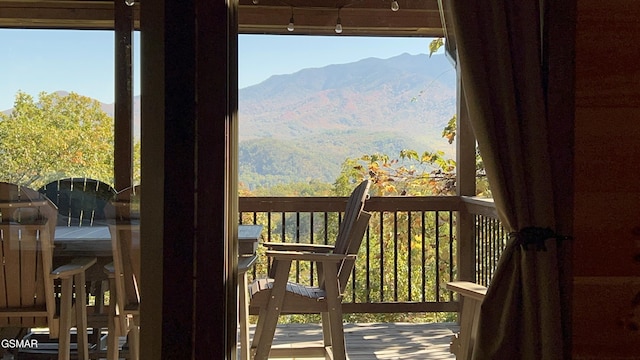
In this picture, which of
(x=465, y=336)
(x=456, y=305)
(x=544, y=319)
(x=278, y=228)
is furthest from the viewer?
(x=278, y=228)

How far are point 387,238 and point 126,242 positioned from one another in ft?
9.15

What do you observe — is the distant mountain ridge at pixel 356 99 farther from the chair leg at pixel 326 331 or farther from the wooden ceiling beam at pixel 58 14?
the chair leg at pixel 326 331

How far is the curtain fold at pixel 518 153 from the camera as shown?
1694 mm

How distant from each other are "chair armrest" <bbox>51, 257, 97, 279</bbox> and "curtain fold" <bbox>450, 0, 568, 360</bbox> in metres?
1.33

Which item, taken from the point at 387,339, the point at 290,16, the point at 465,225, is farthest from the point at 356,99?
the point at 387,339

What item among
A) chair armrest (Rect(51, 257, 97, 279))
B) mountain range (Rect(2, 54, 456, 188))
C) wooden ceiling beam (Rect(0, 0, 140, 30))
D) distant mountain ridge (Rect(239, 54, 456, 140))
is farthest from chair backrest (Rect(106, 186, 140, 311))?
distant mountain ridge (Rect(239, 54, 456, 140))

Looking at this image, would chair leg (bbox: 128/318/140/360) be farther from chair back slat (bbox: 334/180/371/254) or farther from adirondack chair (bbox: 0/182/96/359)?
chair back slat (bbox: 334/180/371/254)

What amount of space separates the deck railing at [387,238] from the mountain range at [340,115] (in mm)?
561

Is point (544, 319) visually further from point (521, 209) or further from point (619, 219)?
point (619, 219)

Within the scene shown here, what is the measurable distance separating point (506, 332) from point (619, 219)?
1.84 ft

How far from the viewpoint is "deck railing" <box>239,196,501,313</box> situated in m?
4.07

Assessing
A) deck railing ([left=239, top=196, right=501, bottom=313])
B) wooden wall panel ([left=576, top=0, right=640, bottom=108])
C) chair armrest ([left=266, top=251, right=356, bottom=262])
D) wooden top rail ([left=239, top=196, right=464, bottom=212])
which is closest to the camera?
wooden wall panel ([left=576, top=0, right=640, bottom=108])

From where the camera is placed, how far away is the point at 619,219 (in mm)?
1854

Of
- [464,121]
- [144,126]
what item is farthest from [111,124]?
[464,121]
